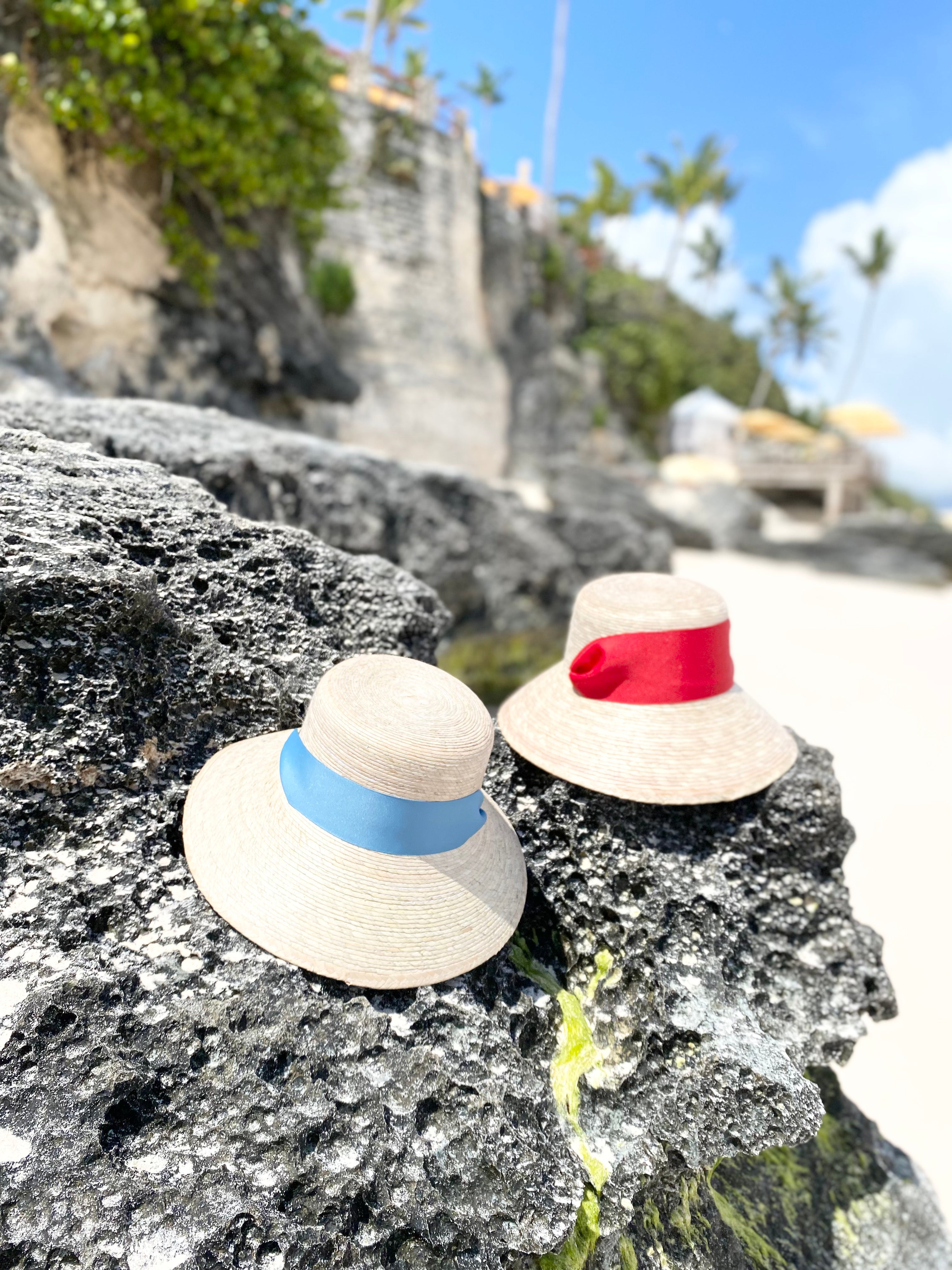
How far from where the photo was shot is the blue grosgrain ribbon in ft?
4.48

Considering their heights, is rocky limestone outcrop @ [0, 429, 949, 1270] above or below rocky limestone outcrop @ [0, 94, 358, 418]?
below

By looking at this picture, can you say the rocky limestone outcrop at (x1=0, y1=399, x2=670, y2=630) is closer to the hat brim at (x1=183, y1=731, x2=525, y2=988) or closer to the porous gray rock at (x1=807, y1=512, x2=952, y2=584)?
the hat brim at (x1=183, y1=731, x2=525, y2=988)

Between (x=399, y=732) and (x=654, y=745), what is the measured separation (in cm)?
69

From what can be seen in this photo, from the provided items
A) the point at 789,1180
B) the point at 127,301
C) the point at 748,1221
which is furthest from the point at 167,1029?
the point at 127,301

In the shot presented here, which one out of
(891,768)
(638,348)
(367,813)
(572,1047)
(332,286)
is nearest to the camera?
(367,813)

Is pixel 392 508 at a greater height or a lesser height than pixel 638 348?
lesser

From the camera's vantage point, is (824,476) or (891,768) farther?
(824,476)

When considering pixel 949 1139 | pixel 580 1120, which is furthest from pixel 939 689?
pixel 580 1120

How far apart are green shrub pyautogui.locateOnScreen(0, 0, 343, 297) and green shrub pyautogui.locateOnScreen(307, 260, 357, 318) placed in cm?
860

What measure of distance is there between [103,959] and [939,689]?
7.19 metres

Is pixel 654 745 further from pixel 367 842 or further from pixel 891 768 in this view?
pixel 891 768

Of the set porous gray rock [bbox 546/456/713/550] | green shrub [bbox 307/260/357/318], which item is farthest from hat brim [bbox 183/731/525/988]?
green shrub [bbox 307/260/357/318]

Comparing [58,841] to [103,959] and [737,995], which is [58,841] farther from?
[737,995]

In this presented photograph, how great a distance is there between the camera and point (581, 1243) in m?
1.28
